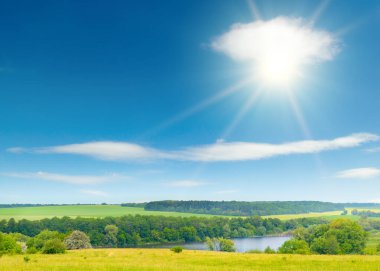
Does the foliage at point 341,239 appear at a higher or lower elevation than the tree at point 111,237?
higher

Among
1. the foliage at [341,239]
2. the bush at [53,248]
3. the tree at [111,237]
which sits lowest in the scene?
the tree at [111,237]

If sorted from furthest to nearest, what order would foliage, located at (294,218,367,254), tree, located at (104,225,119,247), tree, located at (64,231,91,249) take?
tree, located at (104,225,119,247)
foliage, located at (294,218,367,254)
tree, located at (64,231,91,249)

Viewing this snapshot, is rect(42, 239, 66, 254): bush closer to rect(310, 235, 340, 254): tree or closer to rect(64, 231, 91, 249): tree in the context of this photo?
rect(64, 231, 91, 249): tree

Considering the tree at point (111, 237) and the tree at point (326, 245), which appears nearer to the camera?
the tree at point (326, 245)

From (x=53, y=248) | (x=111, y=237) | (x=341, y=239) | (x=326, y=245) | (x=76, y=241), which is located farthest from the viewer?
(x=111, y=237)

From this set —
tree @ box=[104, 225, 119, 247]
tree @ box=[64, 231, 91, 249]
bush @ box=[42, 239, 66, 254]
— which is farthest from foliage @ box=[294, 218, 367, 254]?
tree @ box=[104, 225, 119, 247]

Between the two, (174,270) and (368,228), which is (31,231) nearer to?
(368,228)

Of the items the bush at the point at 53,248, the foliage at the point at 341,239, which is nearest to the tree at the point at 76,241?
the bush at the point at 53,248

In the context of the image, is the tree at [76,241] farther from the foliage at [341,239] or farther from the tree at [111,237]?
the tree at [111,237]

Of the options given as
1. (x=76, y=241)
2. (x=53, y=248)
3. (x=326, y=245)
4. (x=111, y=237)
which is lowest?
(x=111, y=237)

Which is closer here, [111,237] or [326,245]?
[326,245]

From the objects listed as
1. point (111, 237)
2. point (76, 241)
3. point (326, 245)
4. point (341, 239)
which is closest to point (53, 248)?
point (76, 241)

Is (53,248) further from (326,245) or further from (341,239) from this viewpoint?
(341,239)

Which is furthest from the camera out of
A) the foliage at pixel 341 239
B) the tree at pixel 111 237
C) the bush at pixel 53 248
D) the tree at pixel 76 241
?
the tree at pixel 111 237
